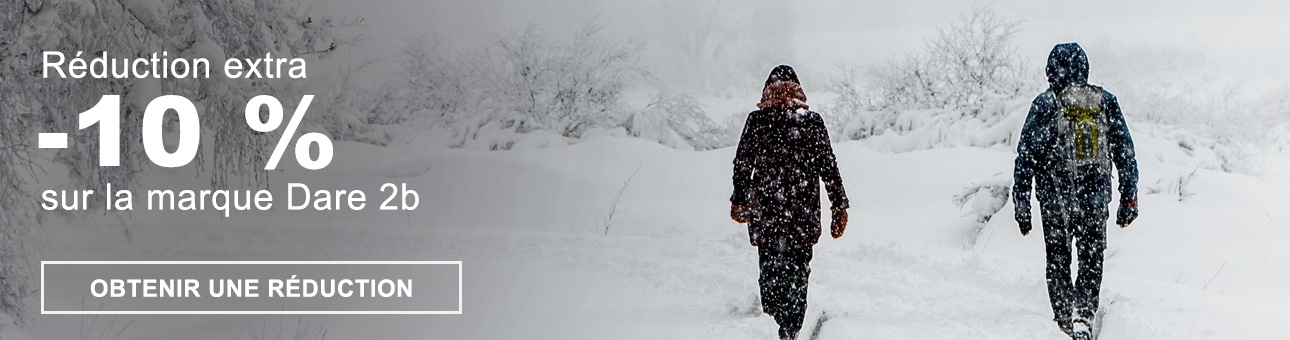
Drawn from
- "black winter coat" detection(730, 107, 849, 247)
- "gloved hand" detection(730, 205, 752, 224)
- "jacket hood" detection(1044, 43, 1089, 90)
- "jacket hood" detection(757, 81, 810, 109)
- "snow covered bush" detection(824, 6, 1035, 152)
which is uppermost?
"snow covered bush" detection(824, 6, 1035, 152)

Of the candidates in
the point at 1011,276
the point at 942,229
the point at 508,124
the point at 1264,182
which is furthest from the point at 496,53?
the point at 1011,276

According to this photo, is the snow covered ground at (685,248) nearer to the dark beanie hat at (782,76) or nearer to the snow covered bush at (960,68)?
the dark beanie hat at (782,76)

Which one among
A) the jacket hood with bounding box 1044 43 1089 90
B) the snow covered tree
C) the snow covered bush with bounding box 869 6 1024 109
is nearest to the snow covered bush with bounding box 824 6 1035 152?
the snow covered bush with bounding box 869 6 1024 109

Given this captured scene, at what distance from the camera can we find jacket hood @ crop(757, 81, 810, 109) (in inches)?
188

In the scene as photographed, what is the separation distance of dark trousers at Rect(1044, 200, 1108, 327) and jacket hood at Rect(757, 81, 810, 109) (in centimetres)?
150

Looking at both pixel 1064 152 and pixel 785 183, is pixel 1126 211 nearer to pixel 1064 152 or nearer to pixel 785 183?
pixel 1064 152

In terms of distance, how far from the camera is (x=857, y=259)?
8.28 meters

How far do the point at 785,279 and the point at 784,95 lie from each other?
0.91 metres

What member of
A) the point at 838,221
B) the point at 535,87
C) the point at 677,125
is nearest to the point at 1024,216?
the point at 838,221

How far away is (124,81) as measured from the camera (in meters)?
6.12

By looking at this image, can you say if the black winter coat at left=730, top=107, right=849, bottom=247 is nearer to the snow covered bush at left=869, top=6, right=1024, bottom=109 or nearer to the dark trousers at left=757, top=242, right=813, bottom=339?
the dark trousers at left=757, top=242, right=813, bottom=339

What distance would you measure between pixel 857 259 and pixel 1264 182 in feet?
27.8

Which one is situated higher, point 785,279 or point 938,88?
point 938,88

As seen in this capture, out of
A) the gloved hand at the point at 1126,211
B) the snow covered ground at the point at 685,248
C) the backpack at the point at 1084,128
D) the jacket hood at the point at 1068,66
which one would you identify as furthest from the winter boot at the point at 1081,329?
the jacket hood at the point at 1068,66
